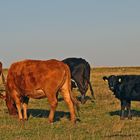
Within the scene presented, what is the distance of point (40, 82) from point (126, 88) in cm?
320

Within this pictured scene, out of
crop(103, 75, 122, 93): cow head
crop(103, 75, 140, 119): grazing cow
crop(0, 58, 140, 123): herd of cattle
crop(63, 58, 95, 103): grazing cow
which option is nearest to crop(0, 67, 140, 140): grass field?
crop(0, 58, 140, 123): herd of cattle

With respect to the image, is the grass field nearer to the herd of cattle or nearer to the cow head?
the herd of cattle

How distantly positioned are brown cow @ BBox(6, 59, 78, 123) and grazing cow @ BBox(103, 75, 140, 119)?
1864 millimetres

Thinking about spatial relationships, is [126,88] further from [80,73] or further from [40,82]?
[80,73]

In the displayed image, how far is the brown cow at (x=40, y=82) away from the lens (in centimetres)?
1407

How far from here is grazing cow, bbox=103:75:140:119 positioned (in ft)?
50.3

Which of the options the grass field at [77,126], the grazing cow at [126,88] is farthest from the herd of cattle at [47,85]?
the grass field at [77,126]

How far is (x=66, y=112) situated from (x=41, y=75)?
3900mm

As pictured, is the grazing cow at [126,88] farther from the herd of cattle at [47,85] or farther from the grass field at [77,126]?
the grass field at [77,126]

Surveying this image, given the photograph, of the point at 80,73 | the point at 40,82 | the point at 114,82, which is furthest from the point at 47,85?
the point at 80,73

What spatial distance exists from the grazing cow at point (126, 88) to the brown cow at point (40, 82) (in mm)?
1864

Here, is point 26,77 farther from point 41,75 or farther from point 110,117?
point 110,117

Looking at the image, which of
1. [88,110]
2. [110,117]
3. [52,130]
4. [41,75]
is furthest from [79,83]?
[52,130]

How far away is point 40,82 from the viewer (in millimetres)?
14188
